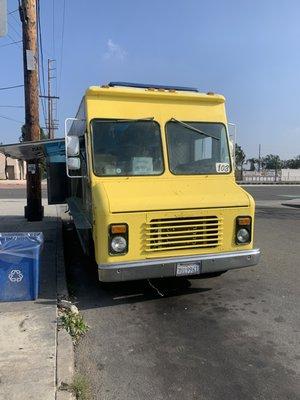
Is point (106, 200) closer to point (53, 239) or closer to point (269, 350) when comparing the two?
point (269, 350)

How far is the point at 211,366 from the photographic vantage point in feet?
13.9

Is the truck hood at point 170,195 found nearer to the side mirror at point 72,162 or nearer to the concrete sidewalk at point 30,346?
the side mirror at point 72,162

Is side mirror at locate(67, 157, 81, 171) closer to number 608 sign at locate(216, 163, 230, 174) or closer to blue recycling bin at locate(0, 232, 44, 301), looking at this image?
blue recycling bin at locate(0, 232, 44, 301)

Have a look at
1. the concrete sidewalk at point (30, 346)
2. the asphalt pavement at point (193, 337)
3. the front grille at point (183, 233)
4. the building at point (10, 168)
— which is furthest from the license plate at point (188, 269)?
the building at point (10, 168)

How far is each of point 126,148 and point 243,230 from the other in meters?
1.96

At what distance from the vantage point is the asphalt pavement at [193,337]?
3.90 m

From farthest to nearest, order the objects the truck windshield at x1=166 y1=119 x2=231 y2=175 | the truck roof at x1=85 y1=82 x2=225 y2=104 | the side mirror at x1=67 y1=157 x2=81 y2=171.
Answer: the truck windshield at x1=166 y1=119 x2=231 y2=175 < the truck roof at x1=85 y1=82 x2=225 y2=104 < the side mirror at x1=67 y1=157 x2=81 y2=171

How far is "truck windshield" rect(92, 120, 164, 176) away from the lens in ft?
20.9

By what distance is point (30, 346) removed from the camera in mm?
4457

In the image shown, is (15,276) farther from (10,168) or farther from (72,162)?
(10,168)

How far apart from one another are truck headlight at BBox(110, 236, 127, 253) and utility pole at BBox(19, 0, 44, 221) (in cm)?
863

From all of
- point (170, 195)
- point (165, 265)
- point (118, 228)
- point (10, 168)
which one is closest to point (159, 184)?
point (170, 195)

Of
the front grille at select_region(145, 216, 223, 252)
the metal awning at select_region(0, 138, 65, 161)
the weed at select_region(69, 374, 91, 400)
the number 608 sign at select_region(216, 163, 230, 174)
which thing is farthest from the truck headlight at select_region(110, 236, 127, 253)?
the metal awning at select_region(0, 138, 65, 161)

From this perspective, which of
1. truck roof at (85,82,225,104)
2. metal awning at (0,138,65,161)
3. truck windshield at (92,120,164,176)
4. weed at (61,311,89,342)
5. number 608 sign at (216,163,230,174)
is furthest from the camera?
metal awning at (0,138,65,161)
